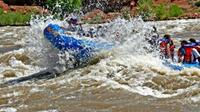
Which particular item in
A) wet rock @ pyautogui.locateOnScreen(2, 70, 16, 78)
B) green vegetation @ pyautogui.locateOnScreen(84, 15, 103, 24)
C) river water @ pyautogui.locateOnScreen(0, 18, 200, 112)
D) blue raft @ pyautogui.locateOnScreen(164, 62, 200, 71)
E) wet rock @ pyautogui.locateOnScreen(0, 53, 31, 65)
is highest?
blue raft @ pyautogui.locateOnScreen(164, 62, 200, 71)

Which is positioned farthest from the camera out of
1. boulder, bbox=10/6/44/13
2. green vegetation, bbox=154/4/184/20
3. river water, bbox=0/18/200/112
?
boulder, bbox=10/6/44/13

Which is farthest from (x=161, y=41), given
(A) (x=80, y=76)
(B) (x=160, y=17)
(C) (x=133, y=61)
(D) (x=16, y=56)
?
(B) (x=160, y=17)

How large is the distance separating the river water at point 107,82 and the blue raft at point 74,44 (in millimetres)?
206

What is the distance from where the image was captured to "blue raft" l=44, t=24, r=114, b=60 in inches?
548

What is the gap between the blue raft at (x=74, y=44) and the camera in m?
13.9

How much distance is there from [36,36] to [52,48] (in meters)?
0.80

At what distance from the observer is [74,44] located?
549 inches

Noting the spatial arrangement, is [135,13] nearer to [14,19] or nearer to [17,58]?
[14,19]

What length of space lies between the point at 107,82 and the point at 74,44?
2.01m

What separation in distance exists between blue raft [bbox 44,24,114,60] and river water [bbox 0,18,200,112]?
21 cm


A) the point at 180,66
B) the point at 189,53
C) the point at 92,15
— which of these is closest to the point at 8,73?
the point at 180,66

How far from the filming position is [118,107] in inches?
405

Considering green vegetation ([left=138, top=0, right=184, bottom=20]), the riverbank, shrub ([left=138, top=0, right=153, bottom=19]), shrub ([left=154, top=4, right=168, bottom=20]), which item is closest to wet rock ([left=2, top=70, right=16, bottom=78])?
the riverbank

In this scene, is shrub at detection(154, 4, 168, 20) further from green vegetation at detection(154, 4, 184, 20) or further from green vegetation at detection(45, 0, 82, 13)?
green vegetation at detection(45, 0, 82, 13)
